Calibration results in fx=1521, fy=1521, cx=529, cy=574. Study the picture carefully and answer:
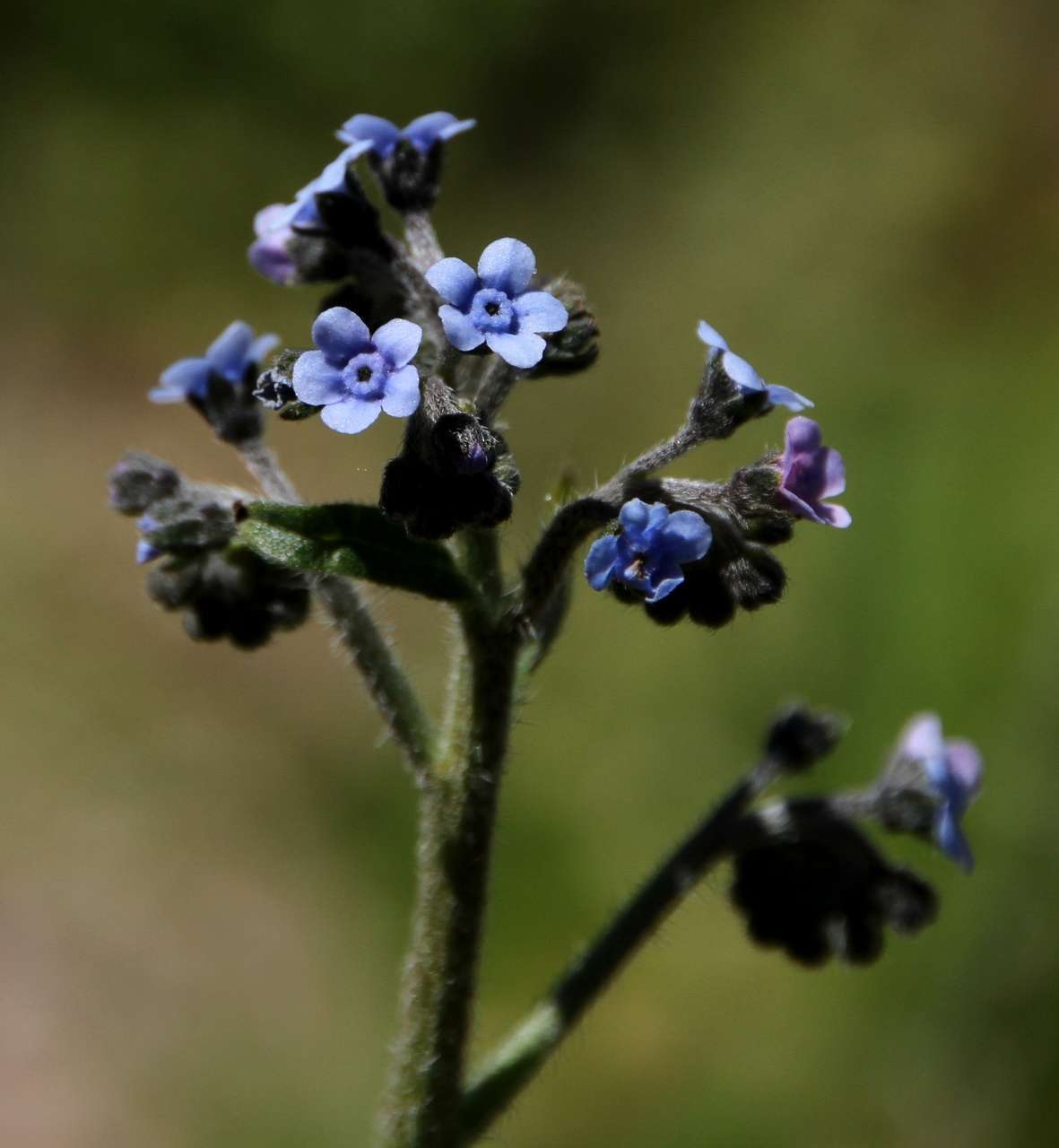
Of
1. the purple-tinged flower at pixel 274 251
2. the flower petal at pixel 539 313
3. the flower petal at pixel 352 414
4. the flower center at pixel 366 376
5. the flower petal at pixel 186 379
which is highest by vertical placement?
the purple-tinged flower at pixel 274 251

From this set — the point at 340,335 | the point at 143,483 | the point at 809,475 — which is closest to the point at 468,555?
the point at 340,335

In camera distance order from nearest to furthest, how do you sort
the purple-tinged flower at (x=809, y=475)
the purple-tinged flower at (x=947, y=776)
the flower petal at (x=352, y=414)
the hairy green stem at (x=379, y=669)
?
the flower petal at (x=352, y=414) < the purple-tinged flower at (x=809, y=475) < the hairy green stem at (x=379, y=669) < the purple-tinged flower at (x=947, y=776)

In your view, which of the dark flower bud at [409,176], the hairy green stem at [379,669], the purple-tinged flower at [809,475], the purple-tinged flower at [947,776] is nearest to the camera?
the purple-tinged flower at [809,475]

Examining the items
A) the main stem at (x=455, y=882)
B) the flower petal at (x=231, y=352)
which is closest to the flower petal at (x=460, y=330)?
the main stem at (x=455, y=882)

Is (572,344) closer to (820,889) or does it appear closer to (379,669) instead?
(379,669)

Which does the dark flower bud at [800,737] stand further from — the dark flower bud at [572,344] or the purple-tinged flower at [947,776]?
the dark flower bud at [572,344]
